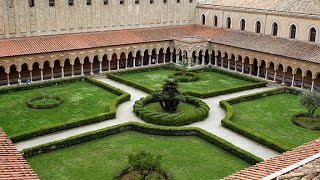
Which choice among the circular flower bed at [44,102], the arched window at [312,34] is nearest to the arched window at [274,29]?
the arched window at [312,34]

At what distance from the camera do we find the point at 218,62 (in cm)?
4588

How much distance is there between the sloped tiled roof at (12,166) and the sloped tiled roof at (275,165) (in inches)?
243

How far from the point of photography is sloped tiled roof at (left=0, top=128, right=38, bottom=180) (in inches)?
430

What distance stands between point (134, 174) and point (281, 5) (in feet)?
95.1

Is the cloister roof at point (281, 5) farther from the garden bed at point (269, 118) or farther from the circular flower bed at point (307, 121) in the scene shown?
the circular flower bed at point (307, 121)

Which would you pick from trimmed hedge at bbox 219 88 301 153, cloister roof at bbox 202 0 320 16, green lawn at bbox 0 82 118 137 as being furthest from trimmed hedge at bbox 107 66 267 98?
cloister roof at bbox 202 0 320 16

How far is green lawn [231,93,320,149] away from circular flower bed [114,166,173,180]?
7.95 m

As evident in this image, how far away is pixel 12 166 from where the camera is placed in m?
11.7

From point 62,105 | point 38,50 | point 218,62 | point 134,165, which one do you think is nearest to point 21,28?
point 38,50

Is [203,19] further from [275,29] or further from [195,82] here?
[195,82]

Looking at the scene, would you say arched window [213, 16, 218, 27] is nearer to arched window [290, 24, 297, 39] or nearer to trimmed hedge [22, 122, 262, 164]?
arched window [290, 24, 297, 39]

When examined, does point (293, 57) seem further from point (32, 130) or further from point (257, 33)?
point (32, 130)

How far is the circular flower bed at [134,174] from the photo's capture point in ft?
61.2

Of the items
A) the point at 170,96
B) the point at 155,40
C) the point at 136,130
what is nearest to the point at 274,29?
the point at 155,40
